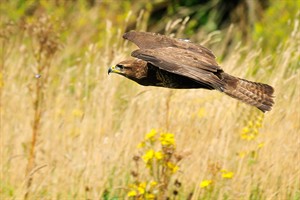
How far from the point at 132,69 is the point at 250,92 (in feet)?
3.13

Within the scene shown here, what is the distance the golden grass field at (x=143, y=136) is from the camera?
7074mm

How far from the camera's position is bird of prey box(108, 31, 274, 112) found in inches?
254

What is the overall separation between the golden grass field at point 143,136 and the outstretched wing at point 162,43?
0.39 m

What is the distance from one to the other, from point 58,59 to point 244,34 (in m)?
4.56

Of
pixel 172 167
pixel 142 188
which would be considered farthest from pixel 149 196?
pixel 172 167

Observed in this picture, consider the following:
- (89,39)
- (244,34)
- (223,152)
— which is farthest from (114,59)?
(244,34)

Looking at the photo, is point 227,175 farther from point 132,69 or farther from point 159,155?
point 132,69

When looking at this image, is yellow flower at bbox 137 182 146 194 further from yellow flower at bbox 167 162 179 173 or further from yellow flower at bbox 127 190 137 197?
yellow flower at bbox 167 162 179 173

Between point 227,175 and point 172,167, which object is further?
point 227,175

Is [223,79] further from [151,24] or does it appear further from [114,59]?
[151,24]

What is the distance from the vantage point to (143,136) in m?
7.73

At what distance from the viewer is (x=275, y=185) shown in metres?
6.98

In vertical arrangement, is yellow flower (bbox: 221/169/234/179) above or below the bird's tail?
below

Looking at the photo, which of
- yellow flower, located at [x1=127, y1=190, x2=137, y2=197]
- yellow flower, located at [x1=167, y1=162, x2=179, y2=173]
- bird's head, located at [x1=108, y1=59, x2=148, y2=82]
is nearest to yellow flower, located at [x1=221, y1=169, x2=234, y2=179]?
yellow flower, located at [x1=167, y1=162, x2=179, y2=173]
